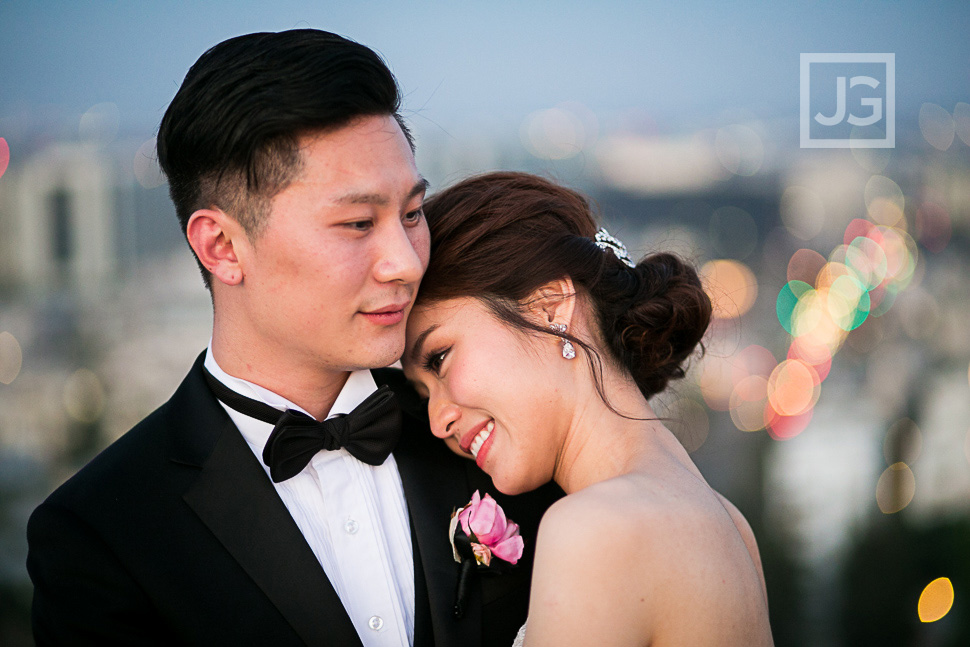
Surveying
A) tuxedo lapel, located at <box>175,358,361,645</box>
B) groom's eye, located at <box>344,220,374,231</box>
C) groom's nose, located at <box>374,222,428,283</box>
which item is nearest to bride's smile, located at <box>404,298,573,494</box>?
groom's nose, located at <box>374,222,428,283</box>

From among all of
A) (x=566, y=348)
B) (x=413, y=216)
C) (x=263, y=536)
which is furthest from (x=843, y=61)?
(x=263, y=536)

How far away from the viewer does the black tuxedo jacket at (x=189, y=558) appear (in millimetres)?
1642

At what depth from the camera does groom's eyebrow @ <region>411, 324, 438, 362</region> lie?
2.12 m

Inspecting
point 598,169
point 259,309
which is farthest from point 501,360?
point 598,169

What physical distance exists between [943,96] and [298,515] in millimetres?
5069

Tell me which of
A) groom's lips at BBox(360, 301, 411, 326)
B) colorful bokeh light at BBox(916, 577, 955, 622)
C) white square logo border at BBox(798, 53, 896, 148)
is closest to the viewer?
groom's lips at BBox(360, 301, 411, 326)

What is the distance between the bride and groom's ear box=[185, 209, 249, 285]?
0.53 metres

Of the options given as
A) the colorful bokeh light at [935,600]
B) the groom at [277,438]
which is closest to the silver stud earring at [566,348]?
the groom at [277,438]

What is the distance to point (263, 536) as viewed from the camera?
177 centimetres

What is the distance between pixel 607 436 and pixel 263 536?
36.8 inches

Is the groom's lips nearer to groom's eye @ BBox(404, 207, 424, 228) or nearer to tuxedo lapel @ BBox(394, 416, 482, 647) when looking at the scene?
groom's eye @ BBox(404, 207, 424, 228)

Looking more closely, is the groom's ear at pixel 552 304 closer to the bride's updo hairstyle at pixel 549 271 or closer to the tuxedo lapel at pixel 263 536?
the bride's updo hairstyle at pixel 549 271

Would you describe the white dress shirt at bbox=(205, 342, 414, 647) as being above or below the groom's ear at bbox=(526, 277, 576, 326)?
below

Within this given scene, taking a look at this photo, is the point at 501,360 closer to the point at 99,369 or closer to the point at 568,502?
the point at 568,502
